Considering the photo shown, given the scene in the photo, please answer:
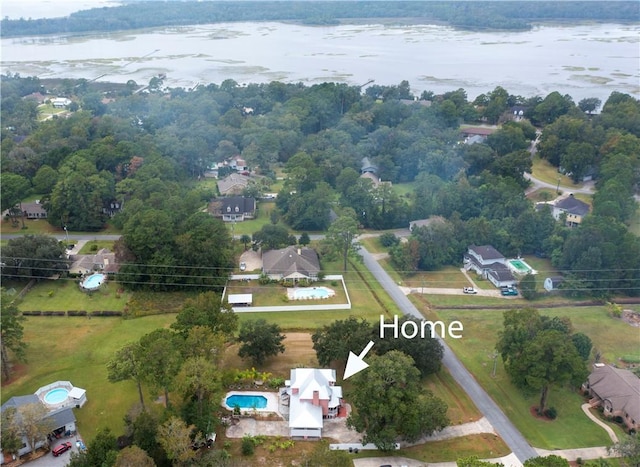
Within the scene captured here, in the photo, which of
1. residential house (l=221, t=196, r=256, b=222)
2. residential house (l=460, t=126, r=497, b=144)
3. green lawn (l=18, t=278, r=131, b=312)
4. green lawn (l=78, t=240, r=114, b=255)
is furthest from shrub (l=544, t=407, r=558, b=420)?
residential house (l=460, t=126, r=497, b=144)

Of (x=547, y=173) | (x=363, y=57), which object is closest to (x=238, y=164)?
(x=547, y=173)

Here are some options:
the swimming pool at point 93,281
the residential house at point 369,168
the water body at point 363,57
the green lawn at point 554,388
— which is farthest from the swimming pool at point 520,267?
the water body at point 363,57

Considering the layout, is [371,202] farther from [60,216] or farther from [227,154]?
[60,216]

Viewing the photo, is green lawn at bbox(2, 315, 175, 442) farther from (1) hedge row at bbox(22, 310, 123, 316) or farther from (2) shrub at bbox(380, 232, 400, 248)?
(2) shrub at bbox(380, 232, 400, 248)

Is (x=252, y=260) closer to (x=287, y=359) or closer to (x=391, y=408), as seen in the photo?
(x=287, y=359)

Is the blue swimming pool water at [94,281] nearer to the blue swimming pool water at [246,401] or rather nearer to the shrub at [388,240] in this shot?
the blue swimming pool water at [246,401]

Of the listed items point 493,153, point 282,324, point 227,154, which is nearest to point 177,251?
point 282,324
